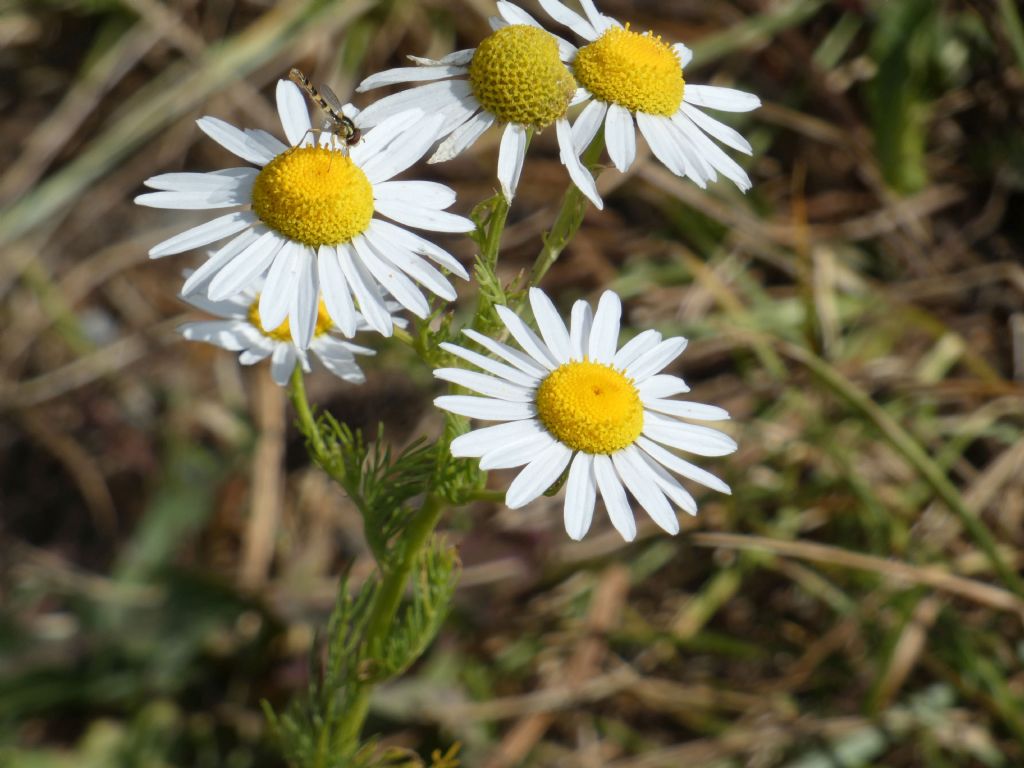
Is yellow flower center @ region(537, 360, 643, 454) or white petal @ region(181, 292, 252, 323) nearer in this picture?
yellow flower center @ region(537, 360, 643, 454)

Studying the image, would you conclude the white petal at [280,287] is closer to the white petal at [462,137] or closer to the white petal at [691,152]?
the white petal at [462,137]

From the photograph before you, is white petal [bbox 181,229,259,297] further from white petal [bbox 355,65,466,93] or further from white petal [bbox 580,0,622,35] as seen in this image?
white petal [bbox 580,0,622,35]

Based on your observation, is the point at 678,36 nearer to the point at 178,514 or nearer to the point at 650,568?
the point at 650,568

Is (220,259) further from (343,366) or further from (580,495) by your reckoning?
(580,495)

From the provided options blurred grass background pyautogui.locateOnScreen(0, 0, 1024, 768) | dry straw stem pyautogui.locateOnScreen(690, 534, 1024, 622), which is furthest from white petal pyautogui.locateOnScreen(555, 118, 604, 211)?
dry straw stem pyautogui.locateOnScreen(690, 534, 1024, 622)

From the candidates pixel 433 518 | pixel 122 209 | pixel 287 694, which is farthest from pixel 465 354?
pixel 122 209
